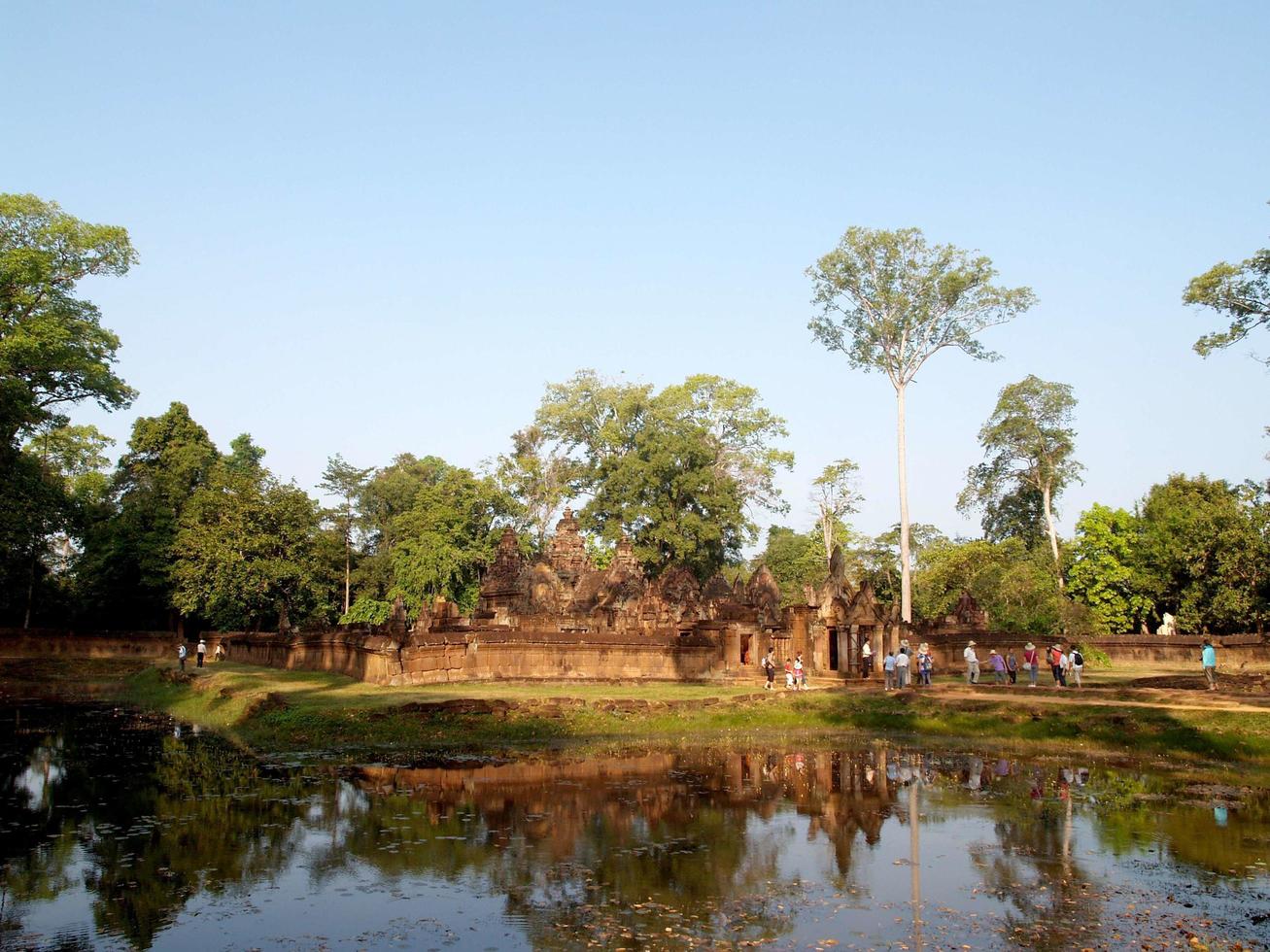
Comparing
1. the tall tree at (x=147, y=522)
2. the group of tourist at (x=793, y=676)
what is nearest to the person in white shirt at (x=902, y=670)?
the group of tourist at (x=793, y=676)

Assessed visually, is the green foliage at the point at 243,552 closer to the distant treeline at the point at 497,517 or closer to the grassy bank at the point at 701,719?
the distant treeline at the point at 497,517

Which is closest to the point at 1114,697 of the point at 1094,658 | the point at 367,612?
the point at 1094,658

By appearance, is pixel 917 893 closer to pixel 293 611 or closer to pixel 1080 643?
pixel 1080 643

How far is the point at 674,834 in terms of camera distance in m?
12.9

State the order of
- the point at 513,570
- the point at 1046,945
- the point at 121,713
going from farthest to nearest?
the point at 513,570, the point at 121,713, the point at 1046,945

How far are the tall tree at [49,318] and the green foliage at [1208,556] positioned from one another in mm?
42940

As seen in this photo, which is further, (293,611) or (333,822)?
(293,611)

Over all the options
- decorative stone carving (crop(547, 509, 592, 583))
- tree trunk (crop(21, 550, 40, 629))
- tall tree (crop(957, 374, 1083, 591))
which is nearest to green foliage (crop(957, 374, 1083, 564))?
tall tree (crop(957, 374, 1083, 591))

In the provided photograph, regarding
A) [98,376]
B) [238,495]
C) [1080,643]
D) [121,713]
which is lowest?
[121,713]

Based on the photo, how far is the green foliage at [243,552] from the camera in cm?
4288

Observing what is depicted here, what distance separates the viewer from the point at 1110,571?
44.2 metres

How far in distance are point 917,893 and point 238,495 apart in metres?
40.6

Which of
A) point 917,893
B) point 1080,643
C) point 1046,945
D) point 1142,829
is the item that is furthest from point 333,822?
point 1080,643

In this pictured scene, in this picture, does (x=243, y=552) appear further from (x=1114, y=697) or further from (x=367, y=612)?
(x=1114, y=697)
